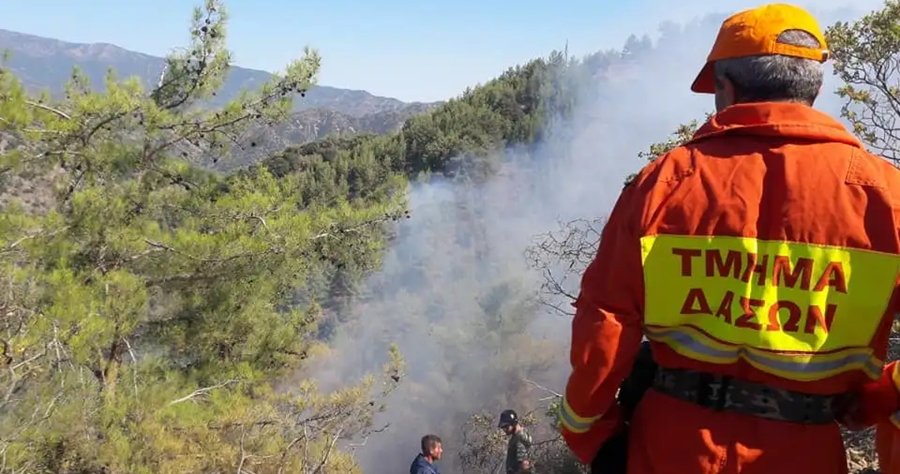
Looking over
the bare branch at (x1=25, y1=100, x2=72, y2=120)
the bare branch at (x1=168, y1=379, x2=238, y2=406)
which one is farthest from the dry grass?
the bare branch at (x1=25, y1=100, x2=72, y2=120)

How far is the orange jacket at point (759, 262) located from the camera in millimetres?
1288

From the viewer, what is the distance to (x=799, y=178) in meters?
1.29

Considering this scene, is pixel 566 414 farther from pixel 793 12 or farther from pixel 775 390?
pixel 793 12

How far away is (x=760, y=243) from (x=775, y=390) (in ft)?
0.92

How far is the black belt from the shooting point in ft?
4.35

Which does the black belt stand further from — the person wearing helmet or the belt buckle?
the person wearing helmet

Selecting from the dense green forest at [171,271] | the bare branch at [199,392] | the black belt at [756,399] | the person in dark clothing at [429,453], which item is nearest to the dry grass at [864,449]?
the dense green forest at [171,271]

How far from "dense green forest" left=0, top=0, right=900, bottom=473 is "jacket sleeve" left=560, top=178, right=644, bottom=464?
462 centimetres

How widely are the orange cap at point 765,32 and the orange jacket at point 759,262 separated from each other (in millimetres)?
110

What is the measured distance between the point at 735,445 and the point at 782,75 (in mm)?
700

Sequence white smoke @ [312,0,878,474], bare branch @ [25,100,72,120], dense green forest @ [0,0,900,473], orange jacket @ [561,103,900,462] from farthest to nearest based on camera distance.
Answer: white smoke @ [312,0,878,474]
bare branch @ [25,100,72,120]
dense green forest @ [0,0,900,473]
orange jacket @ [561,103,900,462]

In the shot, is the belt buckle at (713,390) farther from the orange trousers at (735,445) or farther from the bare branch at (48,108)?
the bare branch at (48,108)

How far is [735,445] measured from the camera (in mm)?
1308

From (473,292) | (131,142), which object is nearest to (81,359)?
(131,142)
